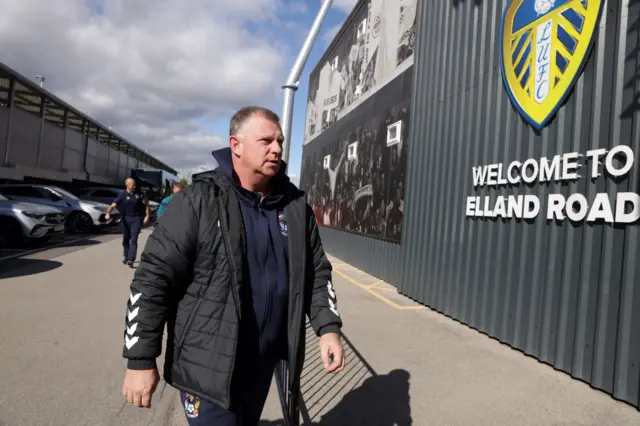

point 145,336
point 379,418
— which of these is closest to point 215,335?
point 145,336

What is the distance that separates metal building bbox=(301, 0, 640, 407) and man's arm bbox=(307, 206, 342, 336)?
3109 mm

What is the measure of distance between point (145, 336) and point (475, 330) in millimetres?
5190

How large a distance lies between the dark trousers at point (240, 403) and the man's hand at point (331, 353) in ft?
0.79

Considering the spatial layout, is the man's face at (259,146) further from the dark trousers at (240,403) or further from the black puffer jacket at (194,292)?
the dark trousers at (240,403)

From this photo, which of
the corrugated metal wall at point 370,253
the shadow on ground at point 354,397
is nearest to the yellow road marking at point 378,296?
the corrugated metal wall at point 370,253

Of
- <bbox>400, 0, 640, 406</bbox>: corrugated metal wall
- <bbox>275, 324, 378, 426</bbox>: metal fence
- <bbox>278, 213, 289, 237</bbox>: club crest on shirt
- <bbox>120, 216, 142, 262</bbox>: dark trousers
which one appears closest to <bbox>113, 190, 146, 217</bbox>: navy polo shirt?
<bbox>120, 216, 142, 262</bbox>: dark trousers

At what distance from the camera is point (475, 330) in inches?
229

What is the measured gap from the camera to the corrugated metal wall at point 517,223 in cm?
382

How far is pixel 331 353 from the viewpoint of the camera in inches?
76.2

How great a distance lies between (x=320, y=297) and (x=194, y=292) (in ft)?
2.06

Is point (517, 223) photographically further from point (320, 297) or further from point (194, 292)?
point (194, 292)

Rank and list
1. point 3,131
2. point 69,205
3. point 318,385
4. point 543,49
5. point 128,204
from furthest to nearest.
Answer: point 3,131 → point 69,205 → point 128,204 → point 543,49 → point 318,385

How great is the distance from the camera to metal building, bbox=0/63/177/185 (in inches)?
777

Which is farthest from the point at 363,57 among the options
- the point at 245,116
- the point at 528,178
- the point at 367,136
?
the point at 245,116
